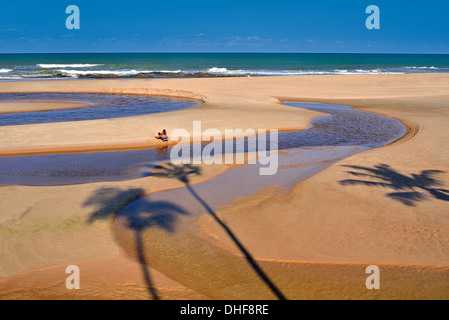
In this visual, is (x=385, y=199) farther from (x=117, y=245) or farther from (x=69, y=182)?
(x=69, y=182)

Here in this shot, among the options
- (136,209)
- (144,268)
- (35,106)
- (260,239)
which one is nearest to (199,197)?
(136,209)

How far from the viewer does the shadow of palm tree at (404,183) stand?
8750 mm

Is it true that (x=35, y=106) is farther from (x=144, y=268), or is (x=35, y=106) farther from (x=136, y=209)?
(x=144, y=268)

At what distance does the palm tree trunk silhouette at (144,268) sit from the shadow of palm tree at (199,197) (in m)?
1.72

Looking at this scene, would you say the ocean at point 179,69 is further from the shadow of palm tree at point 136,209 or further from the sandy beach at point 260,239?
the shadow of palm tree at point 136,209

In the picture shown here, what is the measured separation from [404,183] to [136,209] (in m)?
7.25

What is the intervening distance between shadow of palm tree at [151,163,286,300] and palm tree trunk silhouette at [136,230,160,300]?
172 cm

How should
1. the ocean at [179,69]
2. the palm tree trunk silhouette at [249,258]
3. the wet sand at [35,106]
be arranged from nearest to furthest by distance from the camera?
the palm tree trunk silhouette at [249,258] → the wet sand at [35,106] → the ocean at [179,69]

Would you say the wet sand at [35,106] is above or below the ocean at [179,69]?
below

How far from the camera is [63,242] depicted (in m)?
6.61

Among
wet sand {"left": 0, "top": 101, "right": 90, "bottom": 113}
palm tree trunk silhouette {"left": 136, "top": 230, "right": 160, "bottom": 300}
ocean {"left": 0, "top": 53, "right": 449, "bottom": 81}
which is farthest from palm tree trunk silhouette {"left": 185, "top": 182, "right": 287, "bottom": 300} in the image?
ocean {"left": 0, "top": 53, "right": 449, "bottom": 81}

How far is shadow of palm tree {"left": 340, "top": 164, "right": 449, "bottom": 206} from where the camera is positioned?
8.75 metres

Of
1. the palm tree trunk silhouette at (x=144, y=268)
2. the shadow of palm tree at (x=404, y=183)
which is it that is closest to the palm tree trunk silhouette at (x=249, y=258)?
the palm tree trunk silhouette at (x=144, y=268)

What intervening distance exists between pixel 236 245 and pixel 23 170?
27.2ft
